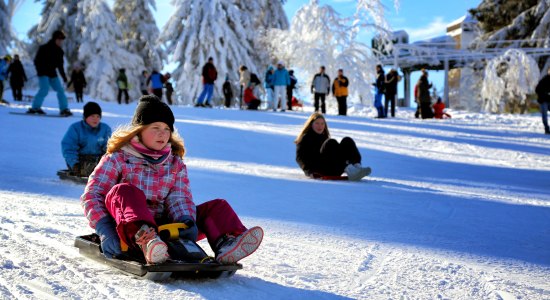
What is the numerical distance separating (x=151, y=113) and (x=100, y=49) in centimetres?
3291

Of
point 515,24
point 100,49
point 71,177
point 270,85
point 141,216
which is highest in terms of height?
point 515,24

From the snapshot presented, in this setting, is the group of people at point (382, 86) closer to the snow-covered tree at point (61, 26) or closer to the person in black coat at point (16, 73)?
the person in black coat at point (16, 73)

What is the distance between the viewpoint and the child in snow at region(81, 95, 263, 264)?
2945 millimetres

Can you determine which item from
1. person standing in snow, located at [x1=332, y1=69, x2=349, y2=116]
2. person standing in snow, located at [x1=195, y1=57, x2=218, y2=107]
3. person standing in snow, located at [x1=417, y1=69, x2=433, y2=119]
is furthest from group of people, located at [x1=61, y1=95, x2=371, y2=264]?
person standing in snow, located at [x1=417, y1=69, x2=433, y2=119]

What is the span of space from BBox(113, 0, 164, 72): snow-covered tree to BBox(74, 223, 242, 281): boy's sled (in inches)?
1381

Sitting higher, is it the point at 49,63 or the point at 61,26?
the point at 61,26

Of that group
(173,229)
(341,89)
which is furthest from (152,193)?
(341,89)

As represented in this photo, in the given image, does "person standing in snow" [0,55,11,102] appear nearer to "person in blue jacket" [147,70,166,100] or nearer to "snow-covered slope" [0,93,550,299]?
"person in blue jacket" [147,70,166,100]

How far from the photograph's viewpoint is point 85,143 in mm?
6648

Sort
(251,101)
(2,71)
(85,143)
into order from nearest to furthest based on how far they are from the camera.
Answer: (85,143) < (2,71) < (251,101)

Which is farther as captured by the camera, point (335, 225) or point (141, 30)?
point (141, 30)

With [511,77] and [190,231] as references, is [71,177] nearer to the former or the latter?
[190,231]

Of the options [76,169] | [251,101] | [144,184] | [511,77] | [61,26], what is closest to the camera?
[144,184]

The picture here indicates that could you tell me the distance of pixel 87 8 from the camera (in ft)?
111
